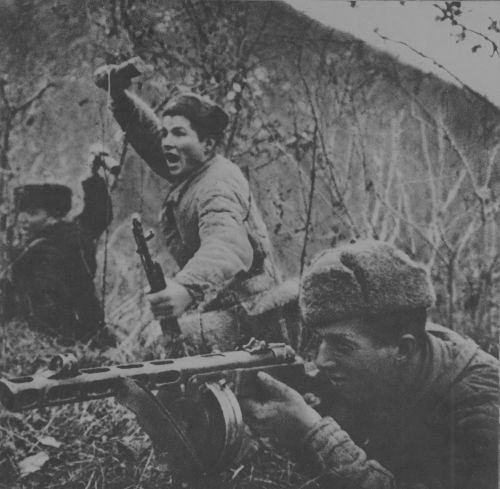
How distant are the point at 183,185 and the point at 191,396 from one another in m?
1.02

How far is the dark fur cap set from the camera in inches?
140

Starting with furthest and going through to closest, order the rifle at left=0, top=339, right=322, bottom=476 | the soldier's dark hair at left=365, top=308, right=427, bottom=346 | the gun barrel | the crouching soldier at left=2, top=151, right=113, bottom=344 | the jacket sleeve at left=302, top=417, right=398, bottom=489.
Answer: the crouching soldier at left=2, top=151, right=113, bottom=344 → the soldier's dark hair at left=365, top=308, right=427, bottom=346 → the jacket sleeve at left=302, top=417, right=398, bottom=489 → the rifle at left=0, top=339, right=322, bottom=476 → the gun barrel

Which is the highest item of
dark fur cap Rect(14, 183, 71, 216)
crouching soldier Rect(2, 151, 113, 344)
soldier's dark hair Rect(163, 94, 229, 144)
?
soldier's dark hair Rect(163, 94, 229, 144)

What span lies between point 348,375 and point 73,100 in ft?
5.92

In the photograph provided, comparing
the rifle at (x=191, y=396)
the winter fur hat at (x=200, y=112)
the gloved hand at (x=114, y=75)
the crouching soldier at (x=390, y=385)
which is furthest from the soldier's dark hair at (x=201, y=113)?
the rifle at (x=191, y=396)

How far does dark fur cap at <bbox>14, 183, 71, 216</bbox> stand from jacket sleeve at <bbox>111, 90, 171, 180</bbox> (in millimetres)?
406

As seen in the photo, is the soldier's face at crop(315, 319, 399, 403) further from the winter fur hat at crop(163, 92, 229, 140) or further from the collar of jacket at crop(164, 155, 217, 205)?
the winter fur hat at crop(163, 92, 229, 140)

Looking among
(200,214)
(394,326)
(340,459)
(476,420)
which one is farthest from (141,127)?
(476,420)

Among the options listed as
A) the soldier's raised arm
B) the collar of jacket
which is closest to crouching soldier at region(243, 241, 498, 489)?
the collar of jacket

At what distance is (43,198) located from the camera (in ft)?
11.7

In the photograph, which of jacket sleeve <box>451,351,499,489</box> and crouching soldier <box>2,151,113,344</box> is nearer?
jacket sleeve <box>451,351,499,489</box>

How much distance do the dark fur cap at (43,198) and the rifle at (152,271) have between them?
44cm

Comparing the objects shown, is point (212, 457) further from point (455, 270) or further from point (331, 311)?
point (455, 270)

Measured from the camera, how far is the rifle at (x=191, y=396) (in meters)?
2.90
